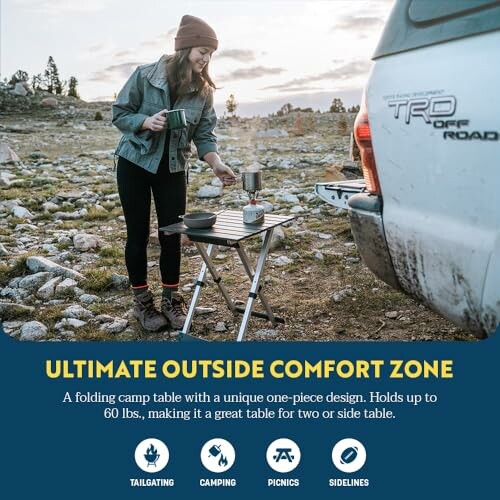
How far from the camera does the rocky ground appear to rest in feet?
11.9

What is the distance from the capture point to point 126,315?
3.89 m

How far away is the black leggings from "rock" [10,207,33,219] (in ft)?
10.9

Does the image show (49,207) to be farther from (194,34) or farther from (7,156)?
(7,156)

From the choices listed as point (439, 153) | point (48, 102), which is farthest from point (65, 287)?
point (48, 102)

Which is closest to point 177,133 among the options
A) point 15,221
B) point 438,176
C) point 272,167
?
point 438,176

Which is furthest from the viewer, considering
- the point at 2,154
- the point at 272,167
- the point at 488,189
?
the point at 2,154

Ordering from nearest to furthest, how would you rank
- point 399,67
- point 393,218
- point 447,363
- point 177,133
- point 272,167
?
1. point 399,67
2. point 393,218
3. point 447,363
4. point 177,133
5. point 272,167

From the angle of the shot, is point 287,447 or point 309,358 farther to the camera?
point 309,358

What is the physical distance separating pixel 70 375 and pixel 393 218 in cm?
164

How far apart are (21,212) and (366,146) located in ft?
17.4

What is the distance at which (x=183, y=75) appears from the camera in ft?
10.6

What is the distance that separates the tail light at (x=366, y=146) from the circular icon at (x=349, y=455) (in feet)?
3.49

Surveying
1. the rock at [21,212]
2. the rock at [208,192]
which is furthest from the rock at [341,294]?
the rock at [21,212]

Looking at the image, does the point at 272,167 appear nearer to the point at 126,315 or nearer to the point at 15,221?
the point at 15,221
